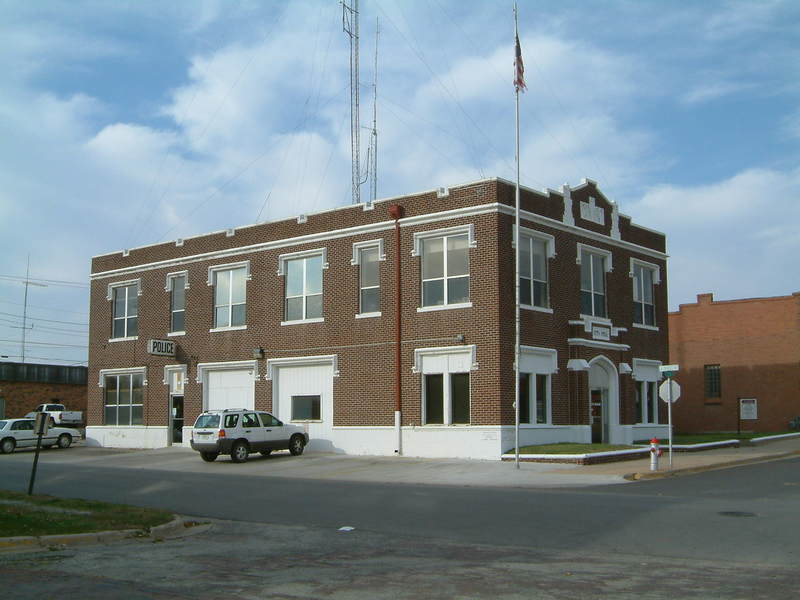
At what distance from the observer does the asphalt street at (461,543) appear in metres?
9.26

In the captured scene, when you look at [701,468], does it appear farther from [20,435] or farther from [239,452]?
[20,435]

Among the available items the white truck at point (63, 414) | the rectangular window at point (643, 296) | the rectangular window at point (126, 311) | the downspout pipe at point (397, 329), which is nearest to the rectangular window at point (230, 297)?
the rectangular window at point (126, 311)

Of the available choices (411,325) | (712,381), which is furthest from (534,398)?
(712,381)

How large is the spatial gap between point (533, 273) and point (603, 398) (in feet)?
20.0

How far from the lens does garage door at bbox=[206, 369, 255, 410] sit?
3441cm

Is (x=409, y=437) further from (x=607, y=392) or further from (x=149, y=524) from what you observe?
(x=149, y=524)

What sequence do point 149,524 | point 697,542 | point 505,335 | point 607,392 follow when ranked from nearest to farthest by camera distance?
1. point 697,542
2. point 149,524
3. point 505,335
4. point 607,392

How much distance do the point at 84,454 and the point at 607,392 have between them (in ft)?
68.3

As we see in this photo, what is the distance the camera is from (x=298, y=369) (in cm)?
3306

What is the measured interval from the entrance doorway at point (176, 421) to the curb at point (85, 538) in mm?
23337

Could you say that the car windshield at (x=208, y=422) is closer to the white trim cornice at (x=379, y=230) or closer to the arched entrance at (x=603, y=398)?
the white trim cornice at (x=379, y=230)

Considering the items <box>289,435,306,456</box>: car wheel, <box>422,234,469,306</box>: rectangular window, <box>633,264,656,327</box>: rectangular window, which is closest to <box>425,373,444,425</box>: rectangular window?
<box>422,234,469,306</box>: rectangular window

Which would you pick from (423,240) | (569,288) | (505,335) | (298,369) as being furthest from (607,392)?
(298,369)

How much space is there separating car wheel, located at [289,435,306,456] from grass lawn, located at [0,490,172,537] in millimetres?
13337
